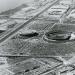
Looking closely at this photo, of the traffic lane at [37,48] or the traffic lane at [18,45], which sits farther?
the traffic lane at [18,45]

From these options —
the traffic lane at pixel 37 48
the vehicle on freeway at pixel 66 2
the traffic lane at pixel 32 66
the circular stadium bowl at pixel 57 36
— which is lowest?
the traffic lane at pixel 32 66

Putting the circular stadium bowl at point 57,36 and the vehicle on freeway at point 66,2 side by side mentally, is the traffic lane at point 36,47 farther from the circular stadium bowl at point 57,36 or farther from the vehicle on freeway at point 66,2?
the vehicle on freeway at point 66,2

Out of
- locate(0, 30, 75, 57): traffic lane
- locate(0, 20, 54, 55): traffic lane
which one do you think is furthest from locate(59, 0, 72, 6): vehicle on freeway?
locate(0, 30, 75, 57): traffic lane

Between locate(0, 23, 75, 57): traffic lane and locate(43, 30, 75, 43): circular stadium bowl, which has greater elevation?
locate(43, 30, 75, 43): circular stadium bowl

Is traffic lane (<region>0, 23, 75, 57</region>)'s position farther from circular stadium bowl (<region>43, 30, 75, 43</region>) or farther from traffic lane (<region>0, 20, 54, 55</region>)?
circular stadium bowl (<region>43, 30, 75, 43</region>)

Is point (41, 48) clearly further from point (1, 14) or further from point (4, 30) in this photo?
point (1, 14)

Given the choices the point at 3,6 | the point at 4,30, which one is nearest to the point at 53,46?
the point at 4,30

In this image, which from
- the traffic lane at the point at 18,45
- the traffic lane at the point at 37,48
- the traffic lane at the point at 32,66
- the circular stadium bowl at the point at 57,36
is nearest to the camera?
the traffic lane at the point at 32,66

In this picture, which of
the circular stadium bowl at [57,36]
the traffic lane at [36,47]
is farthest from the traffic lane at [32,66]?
the circular stadium bowl at [57,36]

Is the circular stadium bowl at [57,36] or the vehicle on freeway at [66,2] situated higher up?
the vehicle on freeway at [66,2]
